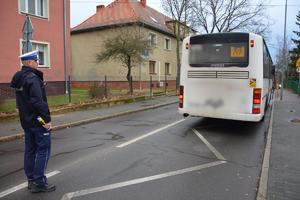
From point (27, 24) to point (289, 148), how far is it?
8257mm

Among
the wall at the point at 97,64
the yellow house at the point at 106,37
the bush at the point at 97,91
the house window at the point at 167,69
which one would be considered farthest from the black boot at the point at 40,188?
the house window at the point at 167,69

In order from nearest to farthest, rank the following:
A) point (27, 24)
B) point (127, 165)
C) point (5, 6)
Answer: point (127, 165) < point (27, 24) < point (5, 6)

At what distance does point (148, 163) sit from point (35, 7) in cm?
1578

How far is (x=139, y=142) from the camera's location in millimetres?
8281

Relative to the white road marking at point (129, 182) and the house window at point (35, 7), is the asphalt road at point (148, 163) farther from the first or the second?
the house window at point (35, 7)

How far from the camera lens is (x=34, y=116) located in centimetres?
458

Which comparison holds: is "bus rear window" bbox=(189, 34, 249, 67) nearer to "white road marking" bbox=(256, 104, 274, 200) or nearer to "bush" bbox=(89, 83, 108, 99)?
"white road marking" bbox=(256, 104, 274, 200)

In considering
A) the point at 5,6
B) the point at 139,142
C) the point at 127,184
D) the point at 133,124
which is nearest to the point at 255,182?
the point at 127,184

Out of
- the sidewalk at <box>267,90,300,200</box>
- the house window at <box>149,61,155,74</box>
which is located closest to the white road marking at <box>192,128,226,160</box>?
the sidewalk at <box>267,90,300,200</box>

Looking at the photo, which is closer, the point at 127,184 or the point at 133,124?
the point at 127,184

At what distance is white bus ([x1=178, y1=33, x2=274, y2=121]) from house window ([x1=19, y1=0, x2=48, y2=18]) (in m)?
11.8

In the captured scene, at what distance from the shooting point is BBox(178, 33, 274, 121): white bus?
9.16m

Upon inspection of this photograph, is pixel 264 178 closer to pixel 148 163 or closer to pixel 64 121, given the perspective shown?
pixel 148 163

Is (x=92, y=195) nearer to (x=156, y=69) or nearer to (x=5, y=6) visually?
(x=5, y=6)
